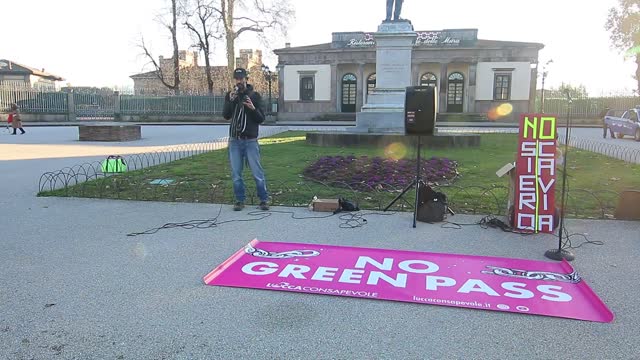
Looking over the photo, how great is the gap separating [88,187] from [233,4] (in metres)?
40.8

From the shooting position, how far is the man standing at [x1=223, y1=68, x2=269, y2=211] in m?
7.00

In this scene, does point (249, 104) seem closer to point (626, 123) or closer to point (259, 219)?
point (259, 219)

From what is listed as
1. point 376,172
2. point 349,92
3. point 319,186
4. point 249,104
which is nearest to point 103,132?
point 319,186

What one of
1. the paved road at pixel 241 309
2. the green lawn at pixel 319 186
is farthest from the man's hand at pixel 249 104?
the paved road at pixel 241 309

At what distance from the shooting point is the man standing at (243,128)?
7000 mm

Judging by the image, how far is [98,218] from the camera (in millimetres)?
6797

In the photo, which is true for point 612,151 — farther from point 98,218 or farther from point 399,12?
point 98,218

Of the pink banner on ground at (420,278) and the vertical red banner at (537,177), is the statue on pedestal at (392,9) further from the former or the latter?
the pink banner on ground at (420,278)

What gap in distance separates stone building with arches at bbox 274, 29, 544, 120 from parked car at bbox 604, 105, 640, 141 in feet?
51.2

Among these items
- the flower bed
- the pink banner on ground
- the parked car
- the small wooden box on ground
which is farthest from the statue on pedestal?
the pink banner on ground

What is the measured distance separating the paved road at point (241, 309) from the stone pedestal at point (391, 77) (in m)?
11.1

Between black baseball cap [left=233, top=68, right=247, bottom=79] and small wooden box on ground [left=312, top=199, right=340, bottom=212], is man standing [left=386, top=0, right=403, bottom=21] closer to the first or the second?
Result: black baseball cap [left=233, top=68, right=247, bottom=79]

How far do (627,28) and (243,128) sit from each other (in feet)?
166

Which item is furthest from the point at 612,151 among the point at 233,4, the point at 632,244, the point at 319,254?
the point at 233,4
